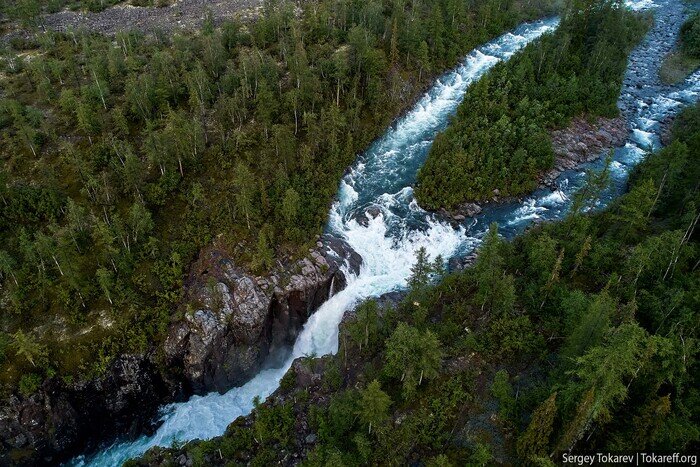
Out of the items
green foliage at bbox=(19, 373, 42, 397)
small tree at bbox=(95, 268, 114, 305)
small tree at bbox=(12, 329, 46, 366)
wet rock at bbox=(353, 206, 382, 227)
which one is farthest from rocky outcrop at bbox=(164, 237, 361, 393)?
green foliage at bbox=(19, 373, 42, 397)

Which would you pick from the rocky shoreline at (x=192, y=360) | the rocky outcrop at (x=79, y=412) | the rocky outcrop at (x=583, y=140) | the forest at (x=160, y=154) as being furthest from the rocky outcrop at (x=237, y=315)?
the rocky outcrop at (x=583, y=140)

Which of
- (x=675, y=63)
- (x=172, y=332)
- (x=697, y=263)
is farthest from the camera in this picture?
(x=675, y=63)

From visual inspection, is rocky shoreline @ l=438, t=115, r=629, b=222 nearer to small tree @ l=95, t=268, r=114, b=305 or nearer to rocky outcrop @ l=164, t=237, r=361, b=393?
rocky outcrop @ l=164, t=237, r=361, b=393

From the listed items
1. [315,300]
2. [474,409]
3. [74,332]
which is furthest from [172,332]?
[474,409]

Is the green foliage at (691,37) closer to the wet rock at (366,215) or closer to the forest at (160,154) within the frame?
the forest at (160,154)

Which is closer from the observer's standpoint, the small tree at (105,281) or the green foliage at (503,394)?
the green foliage at (503,394)

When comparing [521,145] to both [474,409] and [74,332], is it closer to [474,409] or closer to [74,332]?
[474,409]

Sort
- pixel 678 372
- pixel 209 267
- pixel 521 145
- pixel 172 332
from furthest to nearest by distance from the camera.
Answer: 1. pixel 521 145
2. pixel 209 267
3. pixel 172 332
4. pixel 678 372
